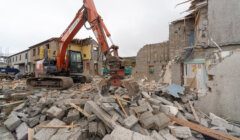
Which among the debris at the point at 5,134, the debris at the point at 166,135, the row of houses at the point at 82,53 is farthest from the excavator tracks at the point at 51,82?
the row of houses at the point at 82,53

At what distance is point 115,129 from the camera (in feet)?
15.6

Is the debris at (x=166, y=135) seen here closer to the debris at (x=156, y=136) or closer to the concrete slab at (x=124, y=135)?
the debris at (x=156, y=136)

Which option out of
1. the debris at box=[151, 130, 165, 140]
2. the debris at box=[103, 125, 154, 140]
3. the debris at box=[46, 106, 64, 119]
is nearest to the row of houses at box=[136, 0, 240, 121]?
the debris at box=[151, 130, 165, 140]

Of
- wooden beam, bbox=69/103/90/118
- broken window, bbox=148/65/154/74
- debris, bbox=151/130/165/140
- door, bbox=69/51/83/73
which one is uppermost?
door, bbox=69/51/83/73

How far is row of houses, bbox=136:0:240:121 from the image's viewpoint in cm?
736

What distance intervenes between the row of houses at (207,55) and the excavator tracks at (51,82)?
22.9 feet

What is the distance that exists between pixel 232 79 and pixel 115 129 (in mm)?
4757

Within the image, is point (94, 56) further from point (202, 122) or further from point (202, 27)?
point (202, 122)

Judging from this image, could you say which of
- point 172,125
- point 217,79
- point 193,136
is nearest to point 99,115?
point 172,125

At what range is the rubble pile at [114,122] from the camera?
17.1 feet

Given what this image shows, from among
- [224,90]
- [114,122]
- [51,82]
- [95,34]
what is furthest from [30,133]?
[51,82]

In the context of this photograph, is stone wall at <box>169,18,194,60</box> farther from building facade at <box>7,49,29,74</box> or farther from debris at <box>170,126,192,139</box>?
building facade at <box>7,49,29,74</box>

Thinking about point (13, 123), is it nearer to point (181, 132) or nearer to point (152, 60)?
point (181, 132)

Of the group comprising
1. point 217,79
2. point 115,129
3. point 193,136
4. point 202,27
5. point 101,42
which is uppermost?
point 202,27
